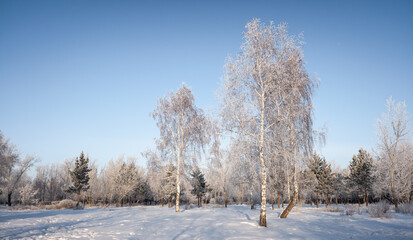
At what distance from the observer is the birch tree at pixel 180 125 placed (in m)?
19.0

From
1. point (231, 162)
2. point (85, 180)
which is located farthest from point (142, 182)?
point (231, 162)

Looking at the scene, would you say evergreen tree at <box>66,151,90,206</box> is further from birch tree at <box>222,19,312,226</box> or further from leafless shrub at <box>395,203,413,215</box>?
leafless shrub at <box>395,203,413,215</box>

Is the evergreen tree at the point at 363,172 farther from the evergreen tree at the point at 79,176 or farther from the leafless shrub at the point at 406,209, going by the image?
the evergreen tree at the point at 79,176

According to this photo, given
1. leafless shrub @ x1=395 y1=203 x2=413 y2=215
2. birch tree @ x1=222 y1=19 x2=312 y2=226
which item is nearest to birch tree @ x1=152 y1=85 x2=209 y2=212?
birch tree @ x1=222 y1=19 x2=312 y2=226

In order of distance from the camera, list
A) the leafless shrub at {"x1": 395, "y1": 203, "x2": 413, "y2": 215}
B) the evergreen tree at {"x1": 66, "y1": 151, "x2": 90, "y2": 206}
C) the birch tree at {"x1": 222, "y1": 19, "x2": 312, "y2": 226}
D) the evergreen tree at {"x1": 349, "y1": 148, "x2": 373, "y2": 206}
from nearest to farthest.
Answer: the birch tree at {"x1": 222, "y1": 19, "x2": 312, "y2": 226} → the leafless shrub at {"x1": 395, "y1": 203, "x2": 413, "y2": 215} → the evergreen tree at {"x1": 66, "y1": 151, "x2": 90, "y2": 206} → the evergreen tree at {"x1": 349, "y1": 148, "x2": 373, "y2": 206}

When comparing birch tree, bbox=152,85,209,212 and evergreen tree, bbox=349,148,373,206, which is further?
evergreen tree, bbox=349,148,373,206

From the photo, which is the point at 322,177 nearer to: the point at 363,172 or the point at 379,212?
the point at 363,172

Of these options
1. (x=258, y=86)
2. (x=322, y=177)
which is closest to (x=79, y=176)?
(x=258, y=86)

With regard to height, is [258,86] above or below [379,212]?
above

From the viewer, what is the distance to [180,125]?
64.2 ft

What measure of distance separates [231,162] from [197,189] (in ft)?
121

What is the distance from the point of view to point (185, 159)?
740 inches

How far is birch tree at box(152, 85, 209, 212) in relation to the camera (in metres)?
19.0

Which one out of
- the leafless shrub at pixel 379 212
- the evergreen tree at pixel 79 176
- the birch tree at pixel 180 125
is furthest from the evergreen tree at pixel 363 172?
the evergreen tree at pixel 79 176
